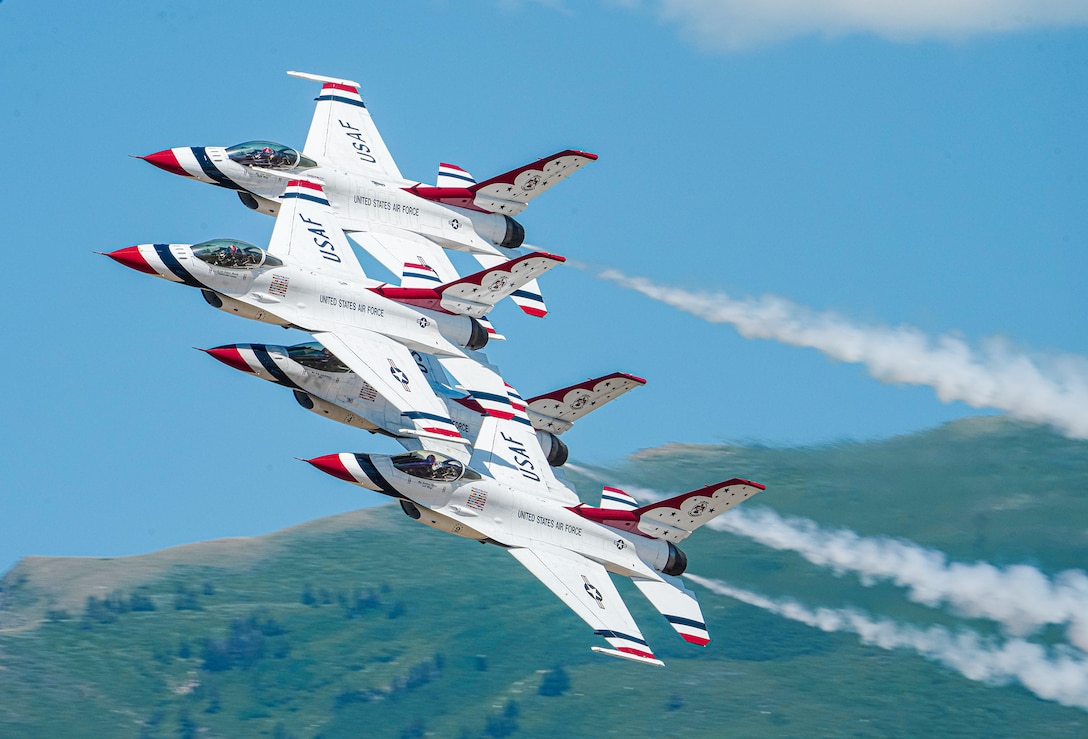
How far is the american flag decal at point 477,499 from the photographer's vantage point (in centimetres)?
3988

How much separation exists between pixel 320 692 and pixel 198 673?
566 inches

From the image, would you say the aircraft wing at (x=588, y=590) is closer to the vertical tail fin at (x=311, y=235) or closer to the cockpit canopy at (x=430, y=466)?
the cockpit canopy at (x=430, y=466)

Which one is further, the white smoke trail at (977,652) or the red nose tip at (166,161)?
the white smoke trail at (977,652)

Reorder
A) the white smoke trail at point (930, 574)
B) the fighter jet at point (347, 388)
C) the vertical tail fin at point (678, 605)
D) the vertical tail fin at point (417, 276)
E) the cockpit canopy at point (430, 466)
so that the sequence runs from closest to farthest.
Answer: the cockpit canopy at point (430, 466), the vertical tail fin at point (678, 605), the fighter jet at point (347, 388), the vertical tail fin at point (417, 276), the white smoke trail at point (930, 574)

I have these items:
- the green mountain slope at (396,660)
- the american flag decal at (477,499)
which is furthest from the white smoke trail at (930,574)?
the green mountain slope at (396,660)

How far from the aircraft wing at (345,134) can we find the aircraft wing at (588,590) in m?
17.7

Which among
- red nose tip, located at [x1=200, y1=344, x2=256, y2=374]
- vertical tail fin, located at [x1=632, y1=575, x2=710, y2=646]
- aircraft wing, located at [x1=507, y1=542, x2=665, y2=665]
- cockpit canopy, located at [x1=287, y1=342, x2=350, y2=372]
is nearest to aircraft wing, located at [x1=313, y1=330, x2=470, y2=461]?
cockpit canopy, located at [x1=287, y1=342, x2=350, y2=372]

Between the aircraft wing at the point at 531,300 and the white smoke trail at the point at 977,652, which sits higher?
the aircraft wing at the point at 531,300

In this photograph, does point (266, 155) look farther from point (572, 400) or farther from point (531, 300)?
point (572, 400)

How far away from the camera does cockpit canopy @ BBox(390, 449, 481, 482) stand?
130 ft

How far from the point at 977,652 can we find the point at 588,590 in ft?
78.5

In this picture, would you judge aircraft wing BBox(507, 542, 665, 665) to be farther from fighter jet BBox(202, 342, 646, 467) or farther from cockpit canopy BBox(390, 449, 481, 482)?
fighter jet BBox(202, 342, 646, 467)

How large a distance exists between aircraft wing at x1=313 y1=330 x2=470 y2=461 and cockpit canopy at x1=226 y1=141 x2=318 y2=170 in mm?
9463

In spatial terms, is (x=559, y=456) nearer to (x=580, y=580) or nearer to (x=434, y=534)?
(x=580, y=580)
